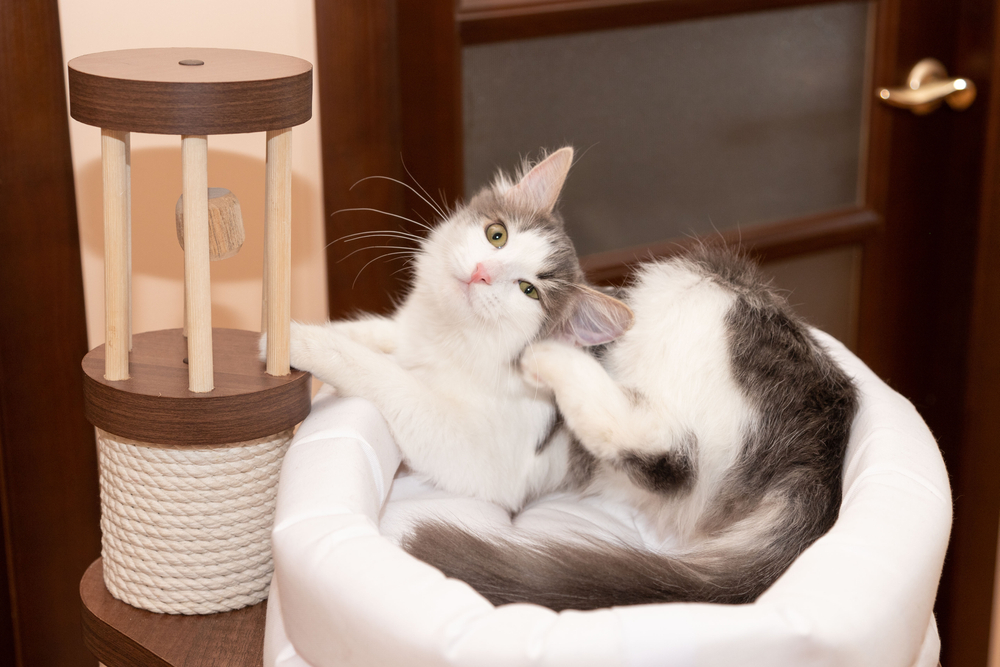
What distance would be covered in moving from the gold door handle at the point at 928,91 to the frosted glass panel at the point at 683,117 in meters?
0.09

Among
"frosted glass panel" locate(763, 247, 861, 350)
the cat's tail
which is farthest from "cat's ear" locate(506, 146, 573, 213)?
"frosted glass panel" locate(763, 247, 861, 350)

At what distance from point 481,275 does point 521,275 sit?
0.06 m

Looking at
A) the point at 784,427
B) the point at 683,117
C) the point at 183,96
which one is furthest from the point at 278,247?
the point at 683,117

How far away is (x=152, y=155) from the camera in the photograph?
1.37m

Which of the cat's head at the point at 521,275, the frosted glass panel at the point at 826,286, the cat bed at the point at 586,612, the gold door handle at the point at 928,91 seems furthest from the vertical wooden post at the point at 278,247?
the gold door handle at the point at 928,91

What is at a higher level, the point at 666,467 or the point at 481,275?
the point at 481,275

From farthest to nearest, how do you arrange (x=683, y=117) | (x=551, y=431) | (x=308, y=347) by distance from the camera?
(x=683, y=117) → (x=551, y=431) → (x=308, y=347)

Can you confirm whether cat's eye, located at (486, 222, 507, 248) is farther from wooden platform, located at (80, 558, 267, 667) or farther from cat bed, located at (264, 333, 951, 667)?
wooden platform, located at (80, 558, 267, 667)

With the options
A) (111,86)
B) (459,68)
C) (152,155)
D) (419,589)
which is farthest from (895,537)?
(152,155)

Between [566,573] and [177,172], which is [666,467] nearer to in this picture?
[566,573]

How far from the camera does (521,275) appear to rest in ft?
3.65

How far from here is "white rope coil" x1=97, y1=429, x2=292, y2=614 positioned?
3.23 ft

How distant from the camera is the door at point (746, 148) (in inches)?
58.7

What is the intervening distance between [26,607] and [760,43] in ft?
5.54
